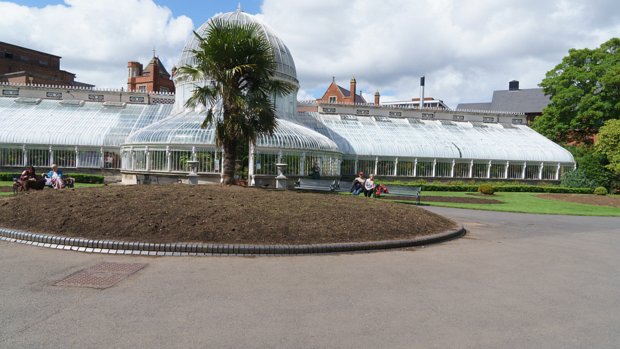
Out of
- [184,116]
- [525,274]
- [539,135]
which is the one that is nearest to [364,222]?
[525,274]

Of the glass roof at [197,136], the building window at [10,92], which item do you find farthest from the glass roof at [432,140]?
the building window at [10,92]

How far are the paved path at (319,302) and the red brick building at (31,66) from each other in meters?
64.4

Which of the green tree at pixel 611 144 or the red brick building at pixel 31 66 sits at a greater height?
the red brick building at pixel 31 66

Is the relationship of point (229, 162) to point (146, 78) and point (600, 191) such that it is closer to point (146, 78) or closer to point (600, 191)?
point (600, 191)

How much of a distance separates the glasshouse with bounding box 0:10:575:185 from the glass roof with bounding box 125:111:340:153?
80mm

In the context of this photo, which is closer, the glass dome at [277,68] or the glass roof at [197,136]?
the glass roof at [197,136]

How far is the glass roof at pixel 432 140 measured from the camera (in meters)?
36.0

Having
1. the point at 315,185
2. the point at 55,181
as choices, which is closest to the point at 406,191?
the point at 315,185

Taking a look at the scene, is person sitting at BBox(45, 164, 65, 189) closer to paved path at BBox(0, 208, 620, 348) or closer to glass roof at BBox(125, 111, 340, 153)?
glass roof at BBox(125, 111, 340, 153)

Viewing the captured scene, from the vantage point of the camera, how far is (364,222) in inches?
425

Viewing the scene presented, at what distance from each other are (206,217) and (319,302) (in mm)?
4914

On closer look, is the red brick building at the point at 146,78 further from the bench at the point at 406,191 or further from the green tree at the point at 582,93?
the green tree at the point at 582,93

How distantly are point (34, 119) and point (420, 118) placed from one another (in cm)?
3600

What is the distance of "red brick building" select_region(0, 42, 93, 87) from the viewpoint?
62062 mm
